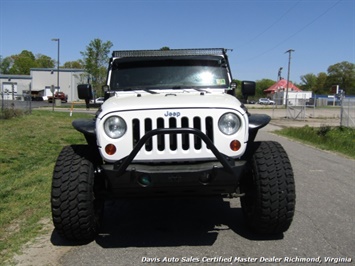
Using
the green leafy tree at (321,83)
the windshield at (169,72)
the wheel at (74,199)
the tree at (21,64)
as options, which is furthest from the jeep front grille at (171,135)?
the green leafy tree at (321,83)

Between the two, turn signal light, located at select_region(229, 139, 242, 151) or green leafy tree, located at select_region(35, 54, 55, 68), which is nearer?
turn signal light, located at select_region(229, 139, 242, 151)

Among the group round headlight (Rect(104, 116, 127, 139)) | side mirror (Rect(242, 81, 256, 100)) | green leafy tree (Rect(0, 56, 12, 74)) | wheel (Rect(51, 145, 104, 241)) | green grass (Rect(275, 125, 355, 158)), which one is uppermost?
green leafy tree (Rect(0, 56, 12, 74))

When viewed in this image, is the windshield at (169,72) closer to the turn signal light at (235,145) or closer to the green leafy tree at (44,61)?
the turn signal light at (235,145)

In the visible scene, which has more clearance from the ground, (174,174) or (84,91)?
(84,91)

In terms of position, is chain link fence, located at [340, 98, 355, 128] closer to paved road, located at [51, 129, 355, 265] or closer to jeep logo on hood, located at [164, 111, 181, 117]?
paved road, located at [51, 129, 355, 265]

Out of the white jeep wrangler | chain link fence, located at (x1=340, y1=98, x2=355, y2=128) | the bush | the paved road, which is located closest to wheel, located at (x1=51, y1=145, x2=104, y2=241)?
the white jeep wrangler

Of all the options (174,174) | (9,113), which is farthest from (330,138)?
(9,113)

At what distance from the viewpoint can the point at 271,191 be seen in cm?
429

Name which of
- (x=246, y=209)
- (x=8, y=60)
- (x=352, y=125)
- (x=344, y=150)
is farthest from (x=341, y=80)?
(x=246, y=209)

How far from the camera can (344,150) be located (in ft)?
44.7

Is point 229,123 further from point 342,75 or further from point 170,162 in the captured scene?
point 342,75

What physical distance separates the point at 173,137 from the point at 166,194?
595 millimetres

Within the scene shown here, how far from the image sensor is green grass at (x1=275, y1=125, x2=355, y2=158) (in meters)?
14.0

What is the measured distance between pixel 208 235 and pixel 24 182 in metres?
4.17
